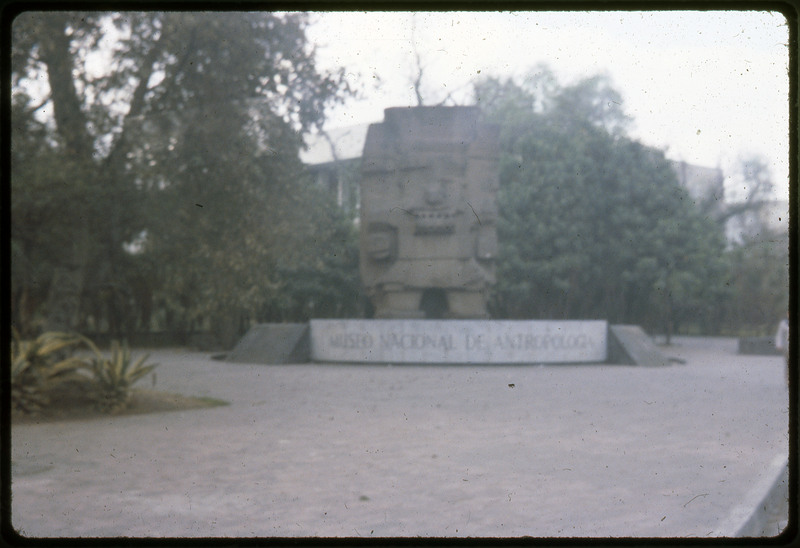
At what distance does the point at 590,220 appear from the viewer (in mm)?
23422

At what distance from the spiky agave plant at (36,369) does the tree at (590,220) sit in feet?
52.6

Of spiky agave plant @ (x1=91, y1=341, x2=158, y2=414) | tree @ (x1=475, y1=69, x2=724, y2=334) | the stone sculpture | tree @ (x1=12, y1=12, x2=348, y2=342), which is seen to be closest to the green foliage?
tree @ (x1=475, y1=69, x2=724, y2=334)

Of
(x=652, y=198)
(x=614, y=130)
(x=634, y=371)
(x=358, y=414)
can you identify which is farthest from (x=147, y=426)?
(x=614, y=130)

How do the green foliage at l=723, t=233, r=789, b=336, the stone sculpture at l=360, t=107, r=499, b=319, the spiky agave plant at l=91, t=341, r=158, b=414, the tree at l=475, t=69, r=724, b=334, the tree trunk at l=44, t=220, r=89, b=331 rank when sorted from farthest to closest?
the tree at l=475, t=69, r=724, b=334
the green foliage at l=723, t=233, r=789, b=336
the stone sculpture at l=360, t=107, r=499, b=319
the tree trunk at l=44, t=220, r=89, b=331
the spiky agave plant at l=91, t=341, r=158, b=414

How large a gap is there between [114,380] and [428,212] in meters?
7.07

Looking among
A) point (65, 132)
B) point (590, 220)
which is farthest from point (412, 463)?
point (590, 220)

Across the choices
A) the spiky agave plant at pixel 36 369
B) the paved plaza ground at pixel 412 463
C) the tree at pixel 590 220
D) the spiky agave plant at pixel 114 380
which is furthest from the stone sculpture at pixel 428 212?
the tree at pixel 590 220

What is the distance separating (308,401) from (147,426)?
7.13ft

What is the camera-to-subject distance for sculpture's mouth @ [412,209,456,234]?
1434 centimetres

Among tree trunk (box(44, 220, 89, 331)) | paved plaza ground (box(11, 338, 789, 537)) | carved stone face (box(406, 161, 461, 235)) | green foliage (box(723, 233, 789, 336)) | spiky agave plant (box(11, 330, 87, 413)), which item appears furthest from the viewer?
green foliage (box(723, 233, 789, 336))

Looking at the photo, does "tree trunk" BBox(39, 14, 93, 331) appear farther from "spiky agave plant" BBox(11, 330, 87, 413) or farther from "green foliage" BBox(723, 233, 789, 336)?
"green foliage" BBox(723, 233, 789, 336)

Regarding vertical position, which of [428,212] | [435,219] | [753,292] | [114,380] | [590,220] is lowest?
[114,380]

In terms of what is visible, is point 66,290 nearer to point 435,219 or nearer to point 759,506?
point 435,219

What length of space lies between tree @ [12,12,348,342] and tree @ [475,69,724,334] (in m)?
14.1
